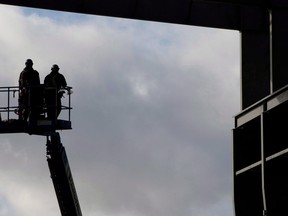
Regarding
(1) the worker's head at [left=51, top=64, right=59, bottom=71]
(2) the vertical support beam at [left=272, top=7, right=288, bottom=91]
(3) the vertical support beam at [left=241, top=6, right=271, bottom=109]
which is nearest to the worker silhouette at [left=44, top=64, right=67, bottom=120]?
(1) the worker's head at [left=51, top=64, right=59, bottom=71]

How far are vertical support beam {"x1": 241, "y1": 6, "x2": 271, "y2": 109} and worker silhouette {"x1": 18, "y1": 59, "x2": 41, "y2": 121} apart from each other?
597cm

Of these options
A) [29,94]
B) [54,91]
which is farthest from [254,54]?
[29,94]

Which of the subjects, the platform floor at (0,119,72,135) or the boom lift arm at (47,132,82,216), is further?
the boom lift arm at (47,132,82,216)

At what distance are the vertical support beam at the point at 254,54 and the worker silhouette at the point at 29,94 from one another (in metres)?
5.97

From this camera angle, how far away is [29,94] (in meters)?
34.2

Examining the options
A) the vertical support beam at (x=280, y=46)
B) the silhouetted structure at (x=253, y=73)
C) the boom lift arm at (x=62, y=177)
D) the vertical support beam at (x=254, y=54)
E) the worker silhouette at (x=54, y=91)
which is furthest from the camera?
the boom lift arm at (x=62, y=177)

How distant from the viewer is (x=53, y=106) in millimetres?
34188

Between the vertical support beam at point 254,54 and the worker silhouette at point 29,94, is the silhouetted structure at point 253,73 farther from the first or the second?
the worker silhouette at point 29,94

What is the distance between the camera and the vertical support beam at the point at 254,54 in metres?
32.8

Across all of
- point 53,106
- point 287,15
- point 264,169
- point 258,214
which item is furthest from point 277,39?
point 53,106

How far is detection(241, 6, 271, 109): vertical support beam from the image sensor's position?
108ft

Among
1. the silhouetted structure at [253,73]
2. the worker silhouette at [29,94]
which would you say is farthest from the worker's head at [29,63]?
the silhouetted structure at [253,73]

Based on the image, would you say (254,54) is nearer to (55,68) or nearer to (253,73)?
(253,73)

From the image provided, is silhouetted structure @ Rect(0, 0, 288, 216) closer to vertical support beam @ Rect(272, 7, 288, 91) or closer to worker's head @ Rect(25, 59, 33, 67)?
vertical support beam @ Rect(272, 7, 288, 91)
